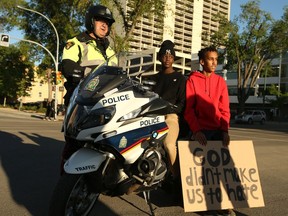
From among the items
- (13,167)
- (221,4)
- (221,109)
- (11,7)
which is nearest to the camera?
(221,109)

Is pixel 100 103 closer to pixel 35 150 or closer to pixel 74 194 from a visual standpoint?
pixel 74 194

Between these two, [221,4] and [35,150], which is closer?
[35,150]

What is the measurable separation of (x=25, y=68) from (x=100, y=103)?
50.4 meters

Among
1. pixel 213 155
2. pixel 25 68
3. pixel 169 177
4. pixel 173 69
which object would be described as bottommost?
pixel 169 177

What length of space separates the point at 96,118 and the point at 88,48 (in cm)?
124

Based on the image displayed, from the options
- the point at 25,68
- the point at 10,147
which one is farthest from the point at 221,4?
the point at 10,147

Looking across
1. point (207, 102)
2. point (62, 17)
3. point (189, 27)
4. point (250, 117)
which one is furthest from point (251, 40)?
→ point (189, 27)

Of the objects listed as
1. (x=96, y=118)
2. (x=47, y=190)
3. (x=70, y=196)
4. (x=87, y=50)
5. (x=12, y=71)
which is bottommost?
(x=47, y=190)

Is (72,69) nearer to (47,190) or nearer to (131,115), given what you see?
(131,115)

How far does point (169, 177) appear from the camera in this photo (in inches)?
170

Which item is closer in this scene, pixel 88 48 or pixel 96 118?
pixel 96 118

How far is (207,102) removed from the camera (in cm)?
437

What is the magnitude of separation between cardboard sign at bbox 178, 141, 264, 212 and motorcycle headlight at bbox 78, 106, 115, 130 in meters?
1.25

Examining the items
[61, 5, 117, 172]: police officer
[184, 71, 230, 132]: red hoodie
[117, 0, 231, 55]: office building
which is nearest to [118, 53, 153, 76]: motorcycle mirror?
[61, 5, 117, 172]: police officer
